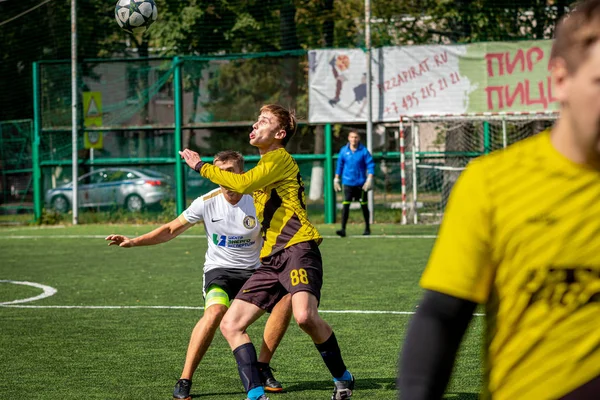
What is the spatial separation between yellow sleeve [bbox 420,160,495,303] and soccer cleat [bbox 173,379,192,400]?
4466 millimetres

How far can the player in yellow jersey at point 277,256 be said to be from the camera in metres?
5.89

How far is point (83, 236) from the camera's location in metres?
20.9

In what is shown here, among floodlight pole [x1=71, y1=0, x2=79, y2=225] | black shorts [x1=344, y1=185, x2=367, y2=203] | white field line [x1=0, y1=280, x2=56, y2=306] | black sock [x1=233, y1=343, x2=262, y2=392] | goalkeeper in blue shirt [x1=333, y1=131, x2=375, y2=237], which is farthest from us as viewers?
floodlight pole [x1=71, y1=0, x2=79, y2=225]

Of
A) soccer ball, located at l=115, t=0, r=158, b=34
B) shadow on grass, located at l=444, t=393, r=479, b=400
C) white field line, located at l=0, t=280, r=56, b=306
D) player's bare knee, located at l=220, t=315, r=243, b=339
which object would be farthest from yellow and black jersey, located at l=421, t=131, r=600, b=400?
soccer ball, located at l=115, t=0, r=158, b=34

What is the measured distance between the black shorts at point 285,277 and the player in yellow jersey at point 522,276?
12.6ft

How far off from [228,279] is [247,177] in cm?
93

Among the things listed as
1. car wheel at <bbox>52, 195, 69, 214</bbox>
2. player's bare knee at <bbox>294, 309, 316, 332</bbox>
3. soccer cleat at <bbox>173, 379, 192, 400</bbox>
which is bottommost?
soccer cleat at <bbox>173, 379, 192, 400</bbox>

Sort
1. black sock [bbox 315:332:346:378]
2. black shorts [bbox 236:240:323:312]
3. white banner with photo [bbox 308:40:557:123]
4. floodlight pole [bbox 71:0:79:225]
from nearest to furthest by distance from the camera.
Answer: black shorts [bbox 236:240:323:312] → black sock [bbox 315:332:346:378] → white banner with photo [bbox 308:40:557:123] → floodlight pole [bbox 71:0:79:225]

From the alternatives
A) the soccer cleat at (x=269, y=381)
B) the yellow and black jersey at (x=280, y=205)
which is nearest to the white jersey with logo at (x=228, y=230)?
the yellow and black jersey at (x=280, y=205)

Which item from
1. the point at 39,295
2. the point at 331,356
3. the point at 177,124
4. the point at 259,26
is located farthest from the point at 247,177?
the point at 259,26

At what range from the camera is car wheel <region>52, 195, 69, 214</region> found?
81.7 feet

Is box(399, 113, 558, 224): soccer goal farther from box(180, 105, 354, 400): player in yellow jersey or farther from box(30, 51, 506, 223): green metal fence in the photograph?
box(180, 105, 354, 400): player in yellow jersey

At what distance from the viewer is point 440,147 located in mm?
23953

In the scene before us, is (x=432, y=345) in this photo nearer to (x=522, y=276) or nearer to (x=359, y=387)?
(x=522, y=276)
